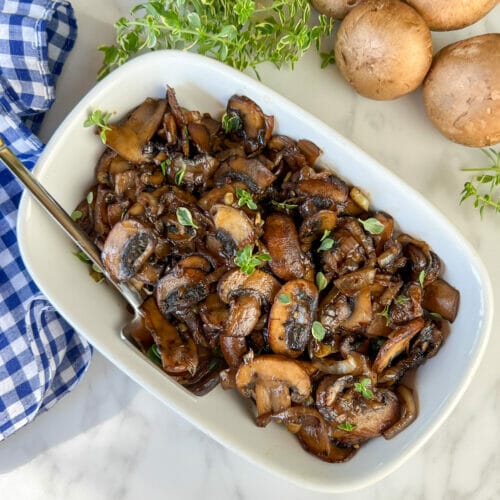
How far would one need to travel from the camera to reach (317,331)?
4.77 feet

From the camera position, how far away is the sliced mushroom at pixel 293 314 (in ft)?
4.72

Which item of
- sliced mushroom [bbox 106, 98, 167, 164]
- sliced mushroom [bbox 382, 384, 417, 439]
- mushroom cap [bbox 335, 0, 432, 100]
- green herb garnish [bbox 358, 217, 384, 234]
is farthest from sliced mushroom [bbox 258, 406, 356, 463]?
mushroom cap [bbox 335, 0, 432, 100]

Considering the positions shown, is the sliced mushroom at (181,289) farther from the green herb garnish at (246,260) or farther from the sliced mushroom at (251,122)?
the sliced mushroom at (251,122)

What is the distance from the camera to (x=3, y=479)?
1850mm

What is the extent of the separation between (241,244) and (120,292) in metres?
0.34

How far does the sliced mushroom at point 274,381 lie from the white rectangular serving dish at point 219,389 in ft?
0.32

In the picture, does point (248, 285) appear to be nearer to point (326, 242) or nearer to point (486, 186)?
point (326, 242)

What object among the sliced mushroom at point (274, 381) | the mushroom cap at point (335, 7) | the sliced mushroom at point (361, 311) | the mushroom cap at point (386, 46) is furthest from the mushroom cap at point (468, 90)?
the sliced mushroom at point (274, 381)

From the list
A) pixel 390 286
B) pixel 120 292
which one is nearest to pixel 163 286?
pixel 120 292

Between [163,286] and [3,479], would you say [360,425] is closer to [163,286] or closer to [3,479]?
[163,286]

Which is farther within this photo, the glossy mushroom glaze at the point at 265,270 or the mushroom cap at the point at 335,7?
the mushroom cap at the point at 335,7

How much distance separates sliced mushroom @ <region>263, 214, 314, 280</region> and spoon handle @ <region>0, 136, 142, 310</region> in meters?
0.37

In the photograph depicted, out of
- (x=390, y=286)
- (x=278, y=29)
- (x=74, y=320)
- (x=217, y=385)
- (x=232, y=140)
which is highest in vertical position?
(x=278, y=29)

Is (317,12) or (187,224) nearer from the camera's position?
(187,224)
